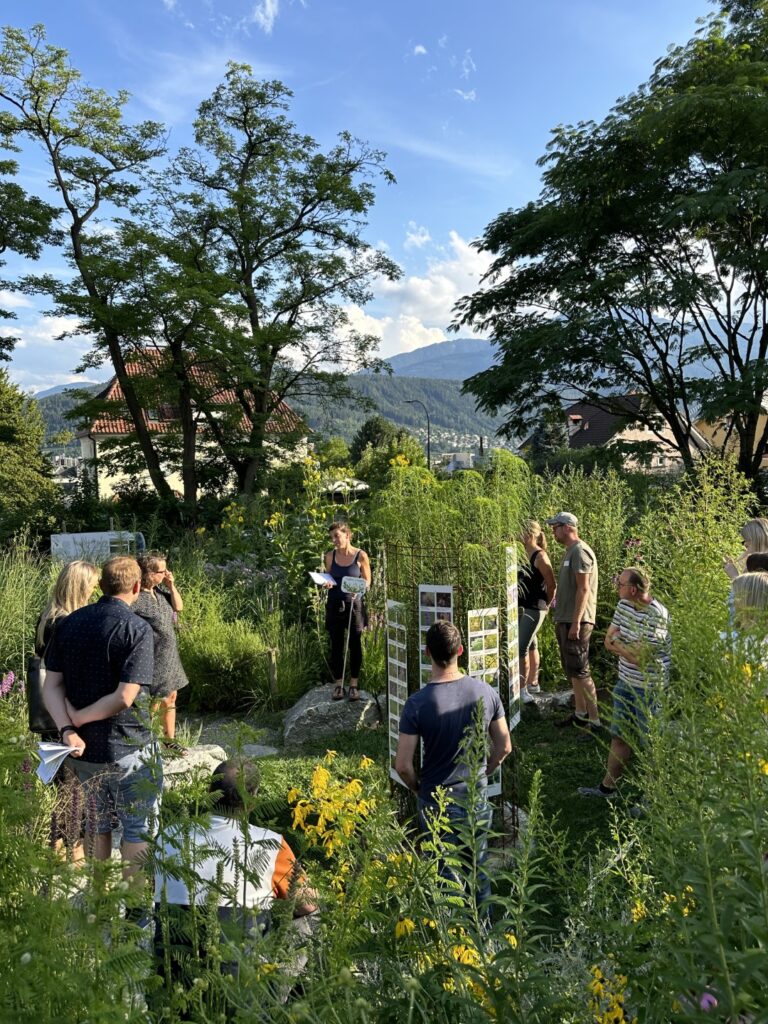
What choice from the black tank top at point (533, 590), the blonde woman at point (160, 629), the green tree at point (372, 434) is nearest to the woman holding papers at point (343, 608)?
the black tank top at point (533, 590)

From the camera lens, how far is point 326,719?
20.5 feet

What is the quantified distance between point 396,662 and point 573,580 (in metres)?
1.97

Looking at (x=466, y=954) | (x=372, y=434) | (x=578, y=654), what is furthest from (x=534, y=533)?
(x=372, y=434)

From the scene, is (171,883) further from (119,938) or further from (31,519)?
(31,519)

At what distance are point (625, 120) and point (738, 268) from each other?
3.75 metres

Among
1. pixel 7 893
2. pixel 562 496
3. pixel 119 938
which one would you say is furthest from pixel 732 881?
pixel 562 496

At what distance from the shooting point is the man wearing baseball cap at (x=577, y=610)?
5.81 meters

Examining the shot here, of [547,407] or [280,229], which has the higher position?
[280,229]

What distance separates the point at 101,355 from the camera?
1645 cm

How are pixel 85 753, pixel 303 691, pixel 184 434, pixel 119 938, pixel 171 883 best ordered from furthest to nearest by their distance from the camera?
pixel 184 434 < pixel 303 691 < pixel 85 753 < pixel 171 883 < pixel 119 938

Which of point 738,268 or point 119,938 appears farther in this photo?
point 738,268

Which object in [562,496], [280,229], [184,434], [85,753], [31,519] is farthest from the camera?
[280,229]

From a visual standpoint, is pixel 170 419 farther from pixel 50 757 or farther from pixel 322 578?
pixel 50 757

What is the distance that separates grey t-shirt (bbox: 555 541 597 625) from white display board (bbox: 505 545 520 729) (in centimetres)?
129
